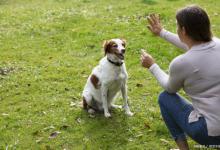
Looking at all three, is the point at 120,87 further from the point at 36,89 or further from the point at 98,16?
the point at 98,16

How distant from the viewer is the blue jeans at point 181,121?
4.98m

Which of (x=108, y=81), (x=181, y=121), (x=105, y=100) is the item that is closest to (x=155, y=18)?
(x=181, y=121)

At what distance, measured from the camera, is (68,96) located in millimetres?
8383

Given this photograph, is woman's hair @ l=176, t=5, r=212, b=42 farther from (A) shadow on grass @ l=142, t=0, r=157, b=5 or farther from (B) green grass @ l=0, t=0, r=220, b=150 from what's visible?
(A) shadow on grass @ l=142, t=0, r=157, b=5

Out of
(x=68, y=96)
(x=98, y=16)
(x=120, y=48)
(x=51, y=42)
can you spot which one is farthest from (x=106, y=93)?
(x=98, y=16)

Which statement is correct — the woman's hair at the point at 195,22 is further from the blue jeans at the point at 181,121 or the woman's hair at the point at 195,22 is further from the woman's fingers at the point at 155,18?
the woman's fingers at the point at 155,18

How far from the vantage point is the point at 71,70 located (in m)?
9.74

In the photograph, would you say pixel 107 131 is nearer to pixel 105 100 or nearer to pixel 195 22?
pixel 105 100

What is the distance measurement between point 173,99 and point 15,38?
26.0ft

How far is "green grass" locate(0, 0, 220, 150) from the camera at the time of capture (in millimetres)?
6809

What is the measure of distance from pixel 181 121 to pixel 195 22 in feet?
3.86

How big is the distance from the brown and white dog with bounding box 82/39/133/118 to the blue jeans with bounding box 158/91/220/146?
1689 mm

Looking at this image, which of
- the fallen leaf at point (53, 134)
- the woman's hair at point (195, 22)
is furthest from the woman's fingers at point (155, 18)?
the fallen leaf at point (53, 134)

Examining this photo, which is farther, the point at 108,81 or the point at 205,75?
the point at 108,81
